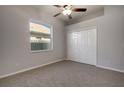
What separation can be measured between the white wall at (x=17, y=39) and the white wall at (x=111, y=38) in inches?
102

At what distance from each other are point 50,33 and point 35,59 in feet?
5.32

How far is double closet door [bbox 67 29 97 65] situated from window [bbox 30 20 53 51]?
133cm

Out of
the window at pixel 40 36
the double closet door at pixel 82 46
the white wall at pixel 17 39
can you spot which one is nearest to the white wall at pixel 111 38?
the double closet door at pixel 82 46

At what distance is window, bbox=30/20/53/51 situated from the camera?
3494 millimetres

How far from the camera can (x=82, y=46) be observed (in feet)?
14.3

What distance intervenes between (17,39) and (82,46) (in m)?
3.13

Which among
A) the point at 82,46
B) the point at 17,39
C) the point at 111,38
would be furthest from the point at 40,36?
the point at 111,38

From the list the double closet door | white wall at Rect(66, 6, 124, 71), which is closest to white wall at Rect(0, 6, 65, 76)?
the double closet door

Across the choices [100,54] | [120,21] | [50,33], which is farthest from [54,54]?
[120,21]

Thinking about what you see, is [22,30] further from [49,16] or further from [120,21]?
[120,21]

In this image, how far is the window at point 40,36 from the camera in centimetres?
349

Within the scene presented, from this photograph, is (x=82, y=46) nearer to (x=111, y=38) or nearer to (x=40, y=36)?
(x=111, y=38)

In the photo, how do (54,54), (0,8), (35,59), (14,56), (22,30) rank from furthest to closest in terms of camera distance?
(54,54) < (35,59) < (22,30) < (14,56) < (0,8)
